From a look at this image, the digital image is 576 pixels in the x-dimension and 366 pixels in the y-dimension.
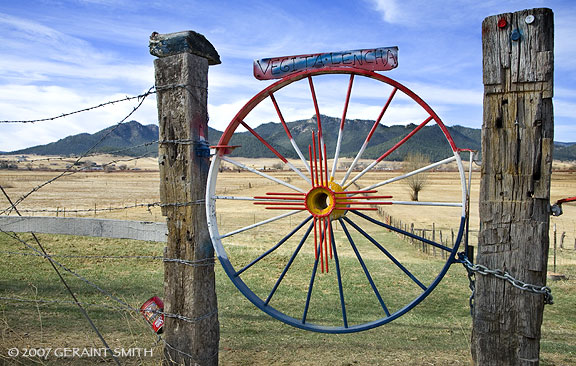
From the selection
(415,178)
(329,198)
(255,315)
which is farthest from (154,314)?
(415,178)

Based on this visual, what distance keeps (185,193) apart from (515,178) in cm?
263

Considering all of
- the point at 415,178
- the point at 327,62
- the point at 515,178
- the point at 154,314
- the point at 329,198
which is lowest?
the point at 154,314

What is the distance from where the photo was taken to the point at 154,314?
425 centimetres

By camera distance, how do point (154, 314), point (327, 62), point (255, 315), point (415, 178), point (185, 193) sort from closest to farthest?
point (327, 62), point (185, 193), point (154, 314), point (255, 315), point (415, 178)

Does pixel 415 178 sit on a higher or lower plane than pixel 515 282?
higher

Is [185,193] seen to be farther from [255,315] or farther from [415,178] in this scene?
[415,178]

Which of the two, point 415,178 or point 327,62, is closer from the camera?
point 327,62

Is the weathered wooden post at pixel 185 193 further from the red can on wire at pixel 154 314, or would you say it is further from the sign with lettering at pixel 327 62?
the sign with lettering at pixel 327 62

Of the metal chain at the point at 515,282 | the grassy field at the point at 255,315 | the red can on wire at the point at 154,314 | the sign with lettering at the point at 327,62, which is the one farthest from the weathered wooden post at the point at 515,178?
the red can on wire at the point at 154,314

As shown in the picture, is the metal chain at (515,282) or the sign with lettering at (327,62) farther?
the sign with lettering at (327,62)

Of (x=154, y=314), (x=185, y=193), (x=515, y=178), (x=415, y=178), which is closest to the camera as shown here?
(x=515, y=178)

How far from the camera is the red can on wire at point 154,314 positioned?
4.22 meters

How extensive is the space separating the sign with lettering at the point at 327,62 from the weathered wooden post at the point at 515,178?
0.78 m

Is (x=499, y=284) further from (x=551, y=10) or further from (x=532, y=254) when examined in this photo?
(x=551, y=10)
